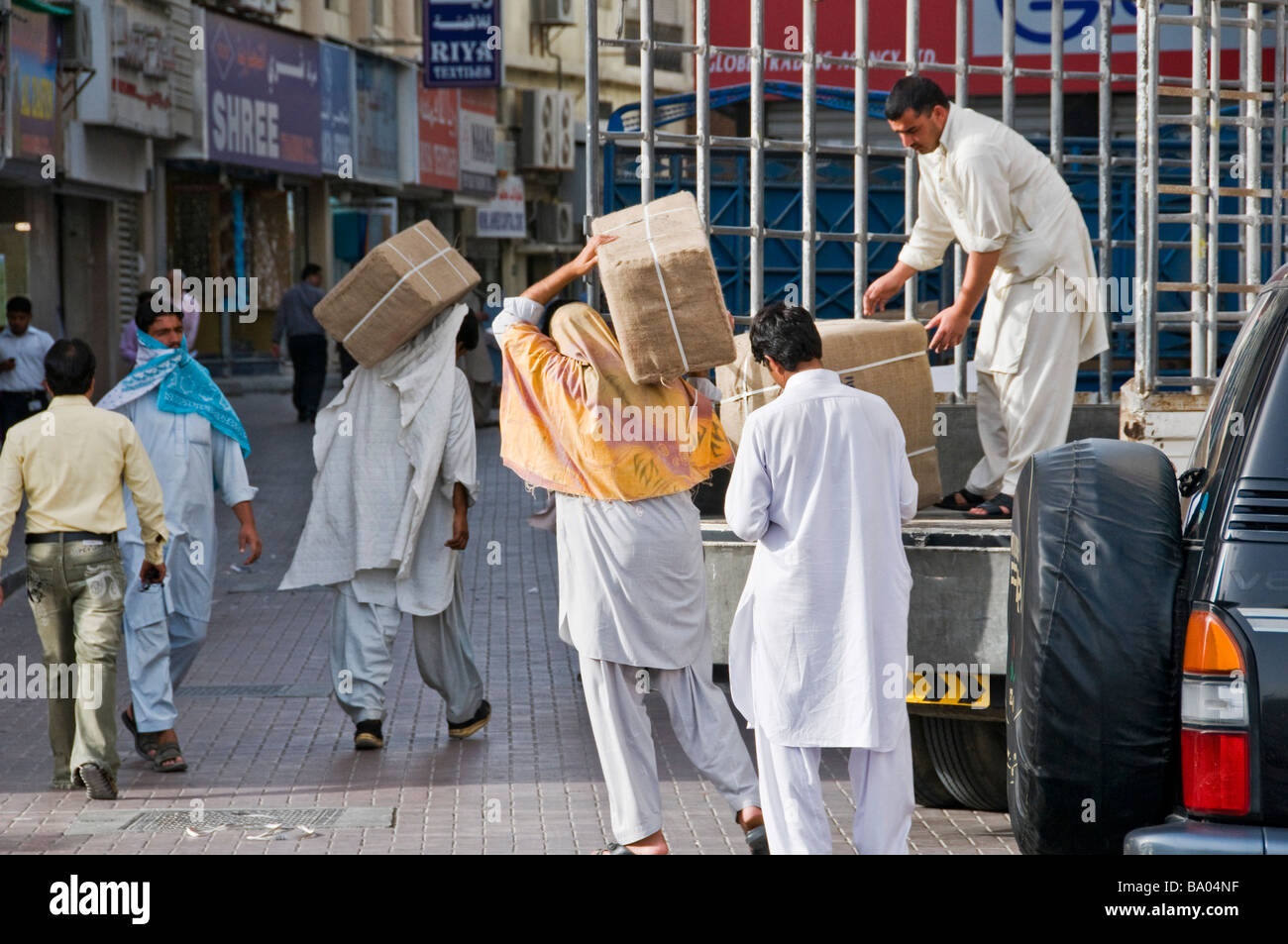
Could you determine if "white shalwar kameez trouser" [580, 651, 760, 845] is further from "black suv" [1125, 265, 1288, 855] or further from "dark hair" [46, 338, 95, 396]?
"dark hair" [46, 338, 95, 396]

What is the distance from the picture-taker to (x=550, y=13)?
3947 centimetres

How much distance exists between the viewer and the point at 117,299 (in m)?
23.9

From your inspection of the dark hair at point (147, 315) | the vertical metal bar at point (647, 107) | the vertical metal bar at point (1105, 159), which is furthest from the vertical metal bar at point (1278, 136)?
the dark hair at point (147, 315)

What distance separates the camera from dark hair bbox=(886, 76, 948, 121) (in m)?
6.72

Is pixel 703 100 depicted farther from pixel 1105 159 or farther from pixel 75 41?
pixel 75 41

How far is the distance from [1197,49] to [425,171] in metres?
27.5

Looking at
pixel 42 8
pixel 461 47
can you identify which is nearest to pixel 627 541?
pixel 42 8

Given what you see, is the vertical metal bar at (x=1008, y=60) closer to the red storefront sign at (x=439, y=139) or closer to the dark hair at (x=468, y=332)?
the dark hair at (x=468, y=332)

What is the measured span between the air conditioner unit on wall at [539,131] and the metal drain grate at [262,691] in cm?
3152

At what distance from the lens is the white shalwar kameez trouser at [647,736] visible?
5551mm

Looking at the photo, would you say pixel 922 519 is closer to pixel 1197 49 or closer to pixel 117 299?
pixel 1197 49

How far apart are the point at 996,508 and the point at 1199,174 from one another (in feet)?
5.15

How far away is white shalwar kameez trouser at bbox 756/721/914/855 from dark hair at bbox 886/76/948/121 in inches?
104
